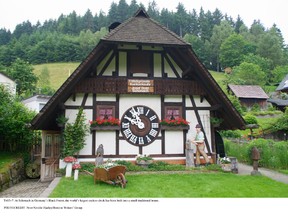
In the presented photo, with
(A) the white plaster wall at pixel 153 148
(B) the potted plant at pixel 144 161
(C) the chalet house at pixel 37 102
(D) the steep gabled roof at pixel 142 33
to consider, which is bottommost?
(B) the potted plant at pixel 144 161

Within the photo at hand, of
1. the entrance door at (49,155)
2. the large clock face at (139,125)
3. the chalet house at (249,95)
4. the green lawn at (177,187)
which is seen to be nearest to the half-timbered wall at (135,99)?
the large clock face at (139,125)

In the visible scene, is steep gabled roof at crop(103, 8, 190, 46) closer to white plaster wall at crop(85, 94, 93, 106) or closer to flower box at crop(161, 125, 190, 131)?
white plaster wall at crop(85, 94, 93, 106)

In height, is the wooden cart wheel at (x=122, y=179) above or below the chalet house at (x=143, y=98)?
below

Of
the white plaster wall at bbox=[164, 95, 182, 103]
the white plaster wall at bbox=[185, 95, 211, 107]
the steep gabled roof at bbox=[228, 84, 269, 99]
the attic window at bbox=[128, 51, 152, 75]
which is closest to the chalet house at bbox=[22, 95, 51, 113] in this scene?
the attic window at bbox=[128, 51, 152, 75]

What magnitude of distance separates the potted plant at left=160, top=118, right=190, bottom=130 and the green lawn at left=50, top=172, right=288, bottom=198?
1.24 metres

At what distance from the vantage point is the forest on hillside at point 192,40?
8547mm

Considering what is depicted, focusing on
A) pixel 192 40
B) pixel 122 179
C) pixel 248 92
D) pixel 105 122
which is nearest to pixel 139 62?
pixel 105 122

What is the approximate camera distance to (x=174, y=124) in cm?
641

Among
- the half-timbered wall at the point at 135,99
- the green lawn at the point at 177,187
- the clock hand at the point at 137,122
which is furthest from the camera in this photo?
the clock hand at the point at 137,122

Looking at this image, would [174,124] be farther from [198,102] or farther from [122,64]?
[122,64]

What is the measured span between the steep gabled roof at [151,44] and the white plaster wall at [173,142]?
115 centimetres

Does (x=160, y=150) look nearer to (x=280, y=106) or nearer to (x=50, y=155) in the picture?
(x=50, y=155)

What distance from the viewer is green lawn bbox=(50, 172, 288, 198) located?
4.07 m

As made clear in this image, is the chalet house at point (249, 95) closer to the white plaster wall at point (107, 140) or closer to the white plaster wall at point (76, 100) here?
the white plaster wall at point (107, 140)
